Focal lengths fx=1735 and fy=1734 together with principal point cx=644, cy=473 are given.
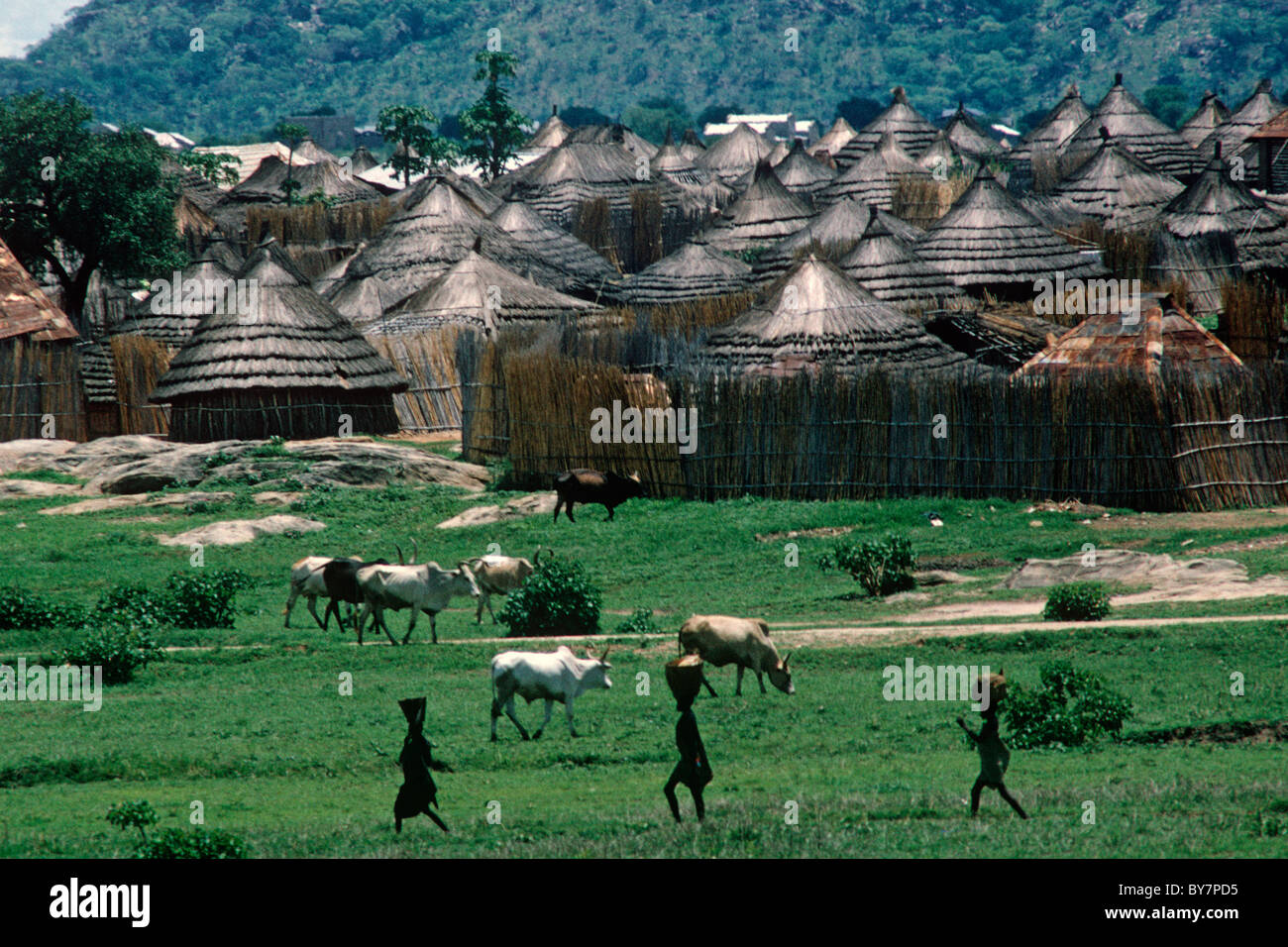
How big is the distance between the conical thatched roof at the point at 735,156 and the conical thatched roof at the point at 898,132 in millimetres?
4586

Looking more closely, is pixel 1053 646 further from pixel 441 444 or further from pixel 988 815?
pixel 441 444

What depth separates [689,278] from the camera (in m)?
39.8

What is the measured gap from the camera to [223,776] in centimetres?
1195

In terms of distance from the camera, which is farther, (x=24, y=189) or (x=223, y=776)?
(x=24, y=189)

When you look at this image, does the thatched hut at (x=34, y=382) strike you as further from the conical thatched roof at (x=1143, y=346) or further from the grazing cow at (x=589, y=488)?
the conical thatched roof at (x=1143, y=346)

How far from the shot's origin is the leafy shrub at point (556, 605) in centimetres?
1666

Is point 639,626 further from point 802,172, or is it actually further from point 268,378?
point 802,172

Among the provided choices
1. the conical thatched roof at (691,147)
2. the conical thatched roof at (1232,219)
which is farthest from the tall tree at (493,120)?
the conical thatched roof at (1232,219)


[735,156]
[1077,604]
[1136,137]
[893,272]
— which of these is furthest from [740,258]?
[1077,604]

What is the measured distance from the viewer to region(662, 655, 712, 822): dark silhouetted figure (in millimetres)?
9125

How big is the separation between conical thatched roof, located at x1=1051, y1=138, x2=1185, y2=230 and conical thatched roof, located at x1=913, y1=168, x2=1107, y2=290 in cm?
1073

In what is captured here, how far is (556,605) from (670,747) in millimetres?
4485
